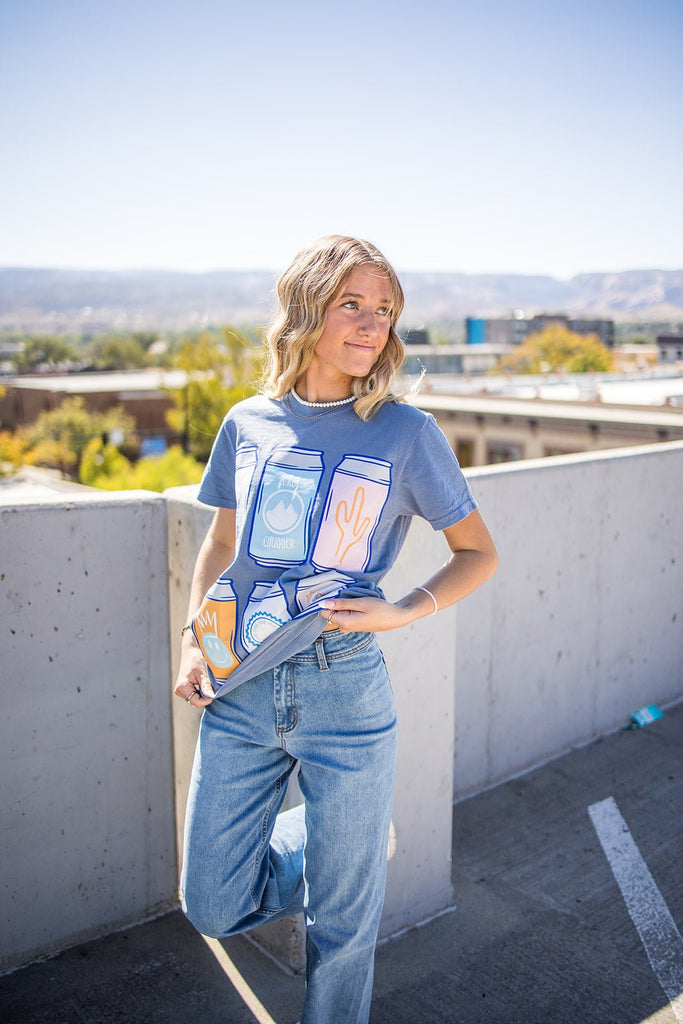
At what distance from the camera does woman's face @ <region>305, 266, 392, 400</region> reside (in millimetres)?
1840

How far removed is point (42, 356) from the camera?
109m

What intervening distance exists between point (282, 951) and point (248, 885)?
0.87m

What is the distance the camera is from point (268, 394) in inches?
79.9

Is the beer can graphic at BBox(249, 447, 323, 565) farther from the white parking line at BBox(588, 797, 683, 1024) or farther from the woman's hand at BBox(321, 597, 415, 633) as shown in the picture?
the white parking line at BBox(588, 797, 683, 1024)

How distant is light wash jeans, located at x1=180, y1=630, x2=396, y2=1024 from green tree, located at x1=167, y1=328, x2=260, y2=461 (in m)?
64.3

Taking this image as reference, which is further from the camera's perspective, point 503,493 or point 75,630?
point 503,493

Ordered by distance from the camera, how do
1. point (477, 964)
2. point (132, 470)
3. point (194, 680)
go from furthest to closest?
point (132, 470)
point (477, 964)
point (194, 680)

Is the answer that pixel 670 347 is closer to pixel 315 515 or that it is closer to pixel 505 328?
pixel 315 515

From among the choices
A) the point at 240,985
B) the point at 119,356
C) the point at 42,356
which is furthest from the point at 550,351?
the point at 240,985

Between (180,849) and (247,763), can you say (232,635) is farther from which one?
(180,849)

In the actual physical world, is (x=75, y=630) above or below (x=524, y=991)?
above

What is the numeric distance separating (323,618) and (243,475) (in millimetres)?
410

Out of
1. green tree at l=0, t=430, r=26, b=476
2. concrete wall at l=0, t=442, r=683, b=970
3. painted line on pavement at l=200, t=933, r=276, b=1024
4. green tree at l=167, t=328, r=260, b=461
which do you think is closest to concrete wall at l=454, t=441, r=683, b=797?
concrete wall at l=0, t=442, r=683, b=970

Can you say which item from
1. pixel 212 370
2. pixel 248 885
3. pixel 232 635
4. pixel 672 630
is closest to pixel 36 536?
pixel 232 635
